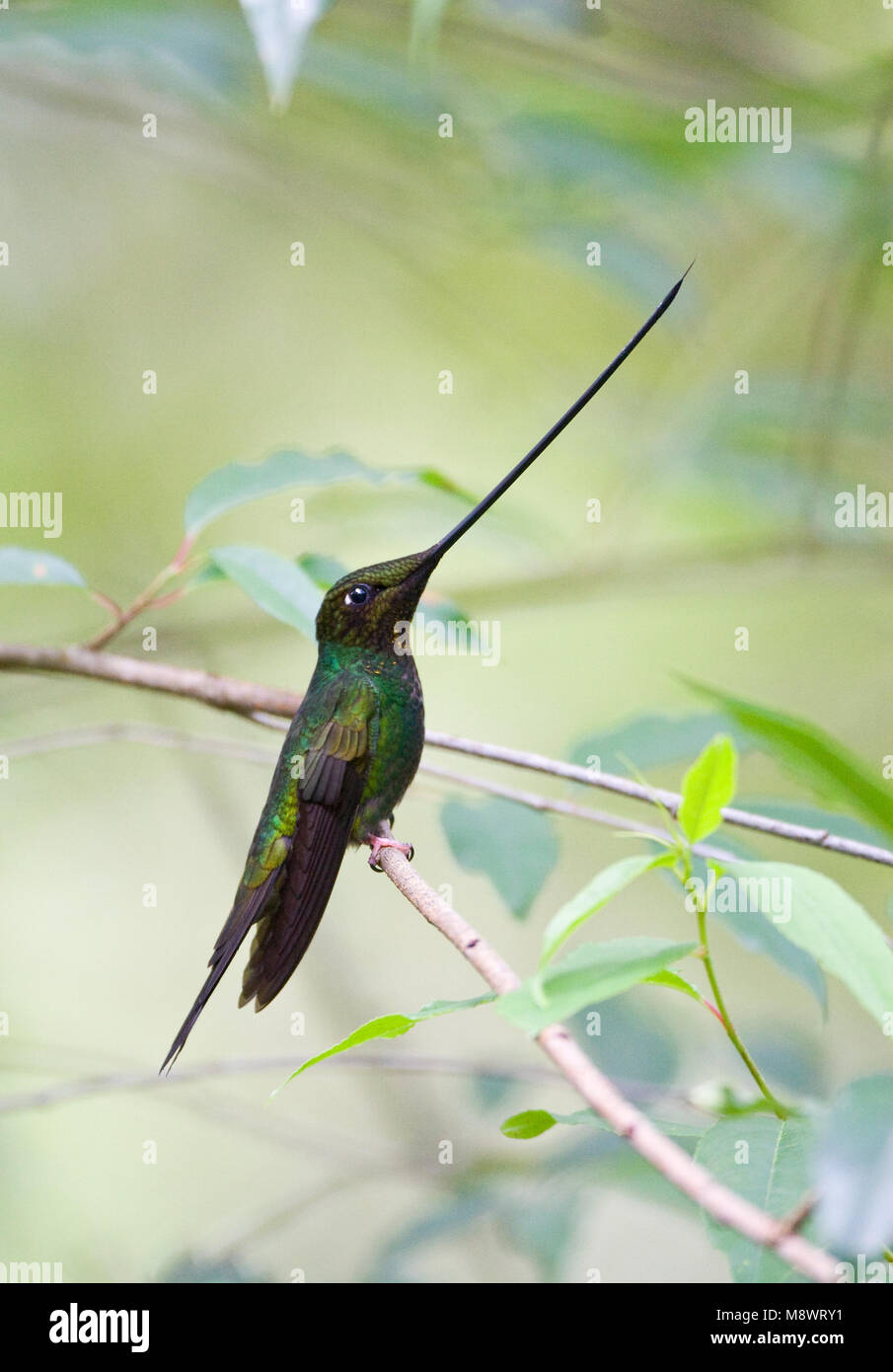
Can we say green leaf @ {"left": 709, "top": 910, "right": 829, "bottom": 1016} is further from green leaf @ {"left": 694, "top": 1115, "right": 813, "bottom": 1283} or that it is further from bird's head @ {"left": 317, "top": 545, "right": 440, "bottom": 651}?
bird's head @ {"left": 317, "top": 545, "right": 440, "bottom": 651}

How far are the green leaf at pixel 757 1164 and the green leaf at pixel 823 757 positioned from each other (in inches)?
19.6

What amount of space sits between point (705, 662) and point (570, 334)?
5.50 feet

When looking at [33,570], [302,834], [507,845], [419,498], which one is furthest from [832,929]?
[419,498]

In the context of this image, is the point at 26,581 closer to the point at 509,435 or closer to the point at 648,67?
the point at 648,67

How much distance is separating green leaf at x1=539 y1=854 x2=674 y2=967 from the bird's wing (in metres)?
1.01

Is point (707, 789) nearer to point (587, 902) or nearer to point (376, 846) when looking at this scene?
point (587, 902)

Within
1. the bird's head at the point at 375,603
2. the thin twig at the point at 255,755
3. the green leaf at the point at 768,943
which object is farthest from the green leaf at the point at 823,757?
the bird's head at the point at 375,603

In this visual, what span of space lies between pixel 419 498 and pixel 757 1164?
1747 mm

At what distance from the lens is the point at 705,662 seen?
5.49 meters

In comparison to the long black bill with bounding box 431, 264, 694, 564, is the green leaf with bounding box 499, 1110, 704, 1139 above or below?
below

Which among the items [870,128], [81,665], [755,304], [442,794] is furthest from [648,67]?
[81,665]

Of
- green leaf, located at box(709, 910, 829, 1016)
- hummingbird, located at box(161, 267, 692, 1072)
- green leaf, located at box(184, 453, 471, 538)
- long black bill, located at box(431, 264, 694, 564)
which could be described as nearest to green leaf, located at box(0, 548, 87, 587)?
green leaf, located at box(184, 453, 471, 538)

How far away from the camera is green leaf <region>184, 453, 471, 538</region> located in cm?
202

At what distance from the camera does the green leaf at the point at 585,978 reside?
33.6 inches
